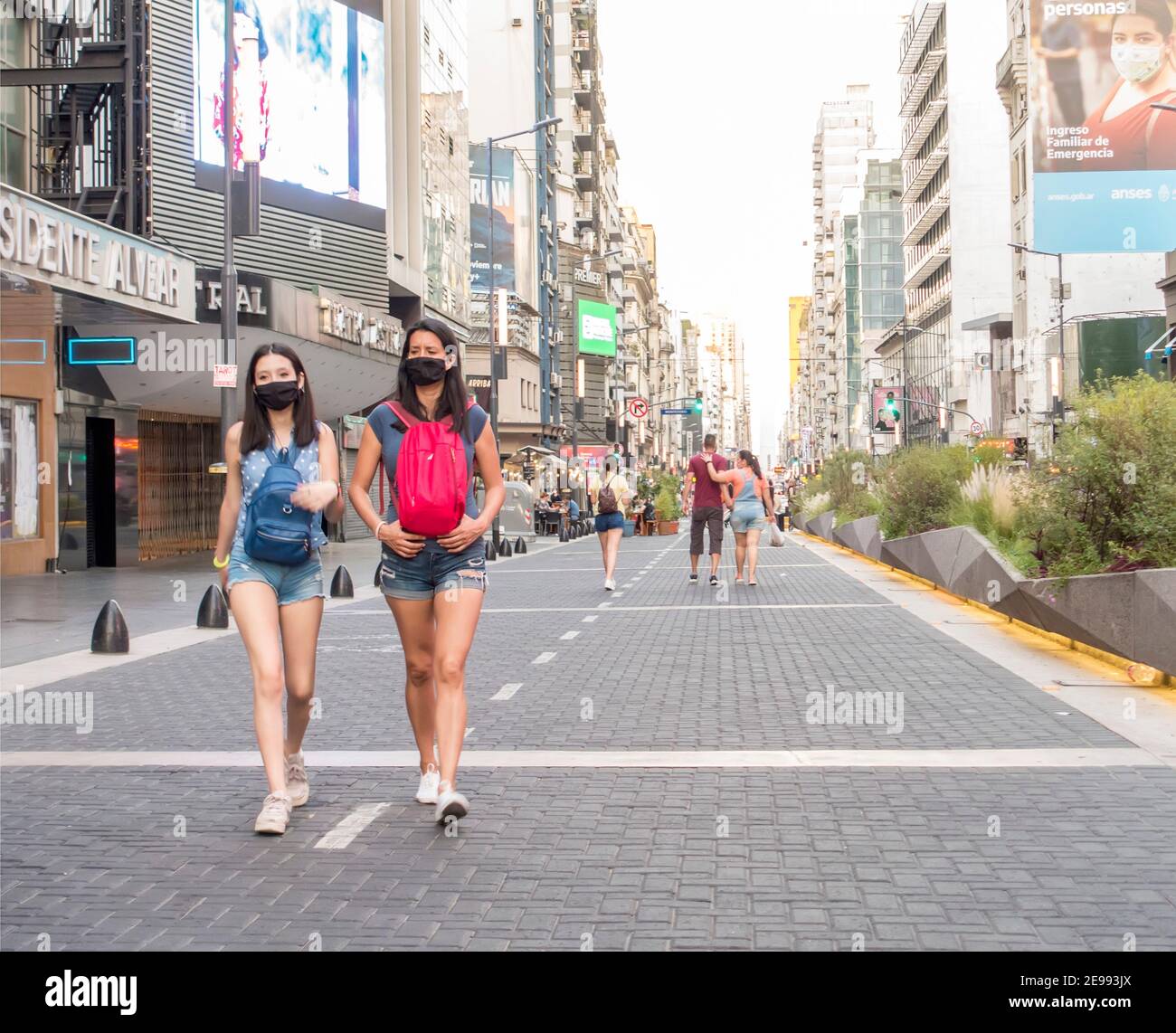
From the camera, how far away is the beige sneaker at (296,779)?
6.56m

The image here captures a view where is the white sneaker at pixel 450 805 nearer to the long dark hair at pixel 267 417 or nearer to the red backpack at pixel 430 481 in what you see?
the red backpack at pixel 430 481

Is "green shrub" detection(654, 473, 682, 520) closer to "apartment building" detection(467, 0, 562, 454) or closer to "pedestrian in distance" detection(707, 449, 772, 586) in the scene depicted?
"apartment building" detection(467, 0, 562, 454)

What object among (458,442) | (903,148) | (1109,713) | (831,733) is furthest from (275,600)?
(903,148)

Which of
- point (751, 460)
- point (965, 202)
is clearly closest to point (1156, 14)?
point (965, 202)

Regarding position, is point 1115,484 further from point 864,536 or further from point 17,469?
point 17,469

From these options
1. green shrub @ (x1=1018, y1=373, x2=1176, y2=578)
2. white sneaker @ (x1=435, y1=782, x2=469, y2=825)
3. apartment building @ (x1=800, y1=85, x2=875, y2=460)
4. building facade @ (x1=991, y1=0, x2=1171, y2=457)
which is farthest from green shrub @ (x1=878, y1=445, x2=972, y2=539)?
apartment building @ (x1=800, y1=85, x2=875, y2=460)

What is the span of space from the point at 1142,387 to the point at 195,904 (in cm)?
901

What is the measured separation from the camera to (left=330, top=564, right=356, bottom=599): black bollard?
1988 cm

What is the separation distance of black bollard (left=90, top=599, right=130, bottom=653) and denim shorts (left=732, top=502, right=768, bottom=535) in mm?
9997

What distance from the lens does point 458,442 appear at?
6.14 m

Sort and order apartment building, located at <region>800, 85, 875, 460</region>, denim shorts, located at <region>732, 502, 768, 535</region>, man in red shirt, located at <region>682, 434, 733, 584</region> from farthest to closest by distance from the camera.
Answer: apartment building, located at <region>800, 85, 875, 460</region> → denim shorts, located at <region>732, 502, 768, 535</region> → man in red shirt, located at <region>682, 434, 733, 584</region>

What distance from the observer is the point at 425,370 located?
242 inches

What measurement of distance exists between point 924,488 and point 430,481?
16151mm

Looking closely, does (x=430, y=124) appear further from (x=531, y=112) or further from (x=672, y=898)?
(x=672, y=898)
